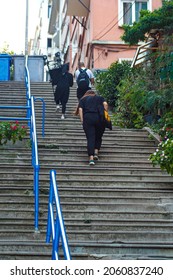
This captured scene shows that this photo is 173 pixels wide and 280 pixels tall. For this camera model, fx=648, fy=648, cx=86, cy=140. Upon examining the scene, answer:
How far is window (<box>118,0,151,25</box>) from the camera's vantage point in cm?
2578

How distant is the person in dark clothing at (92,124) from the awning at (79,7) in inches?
589

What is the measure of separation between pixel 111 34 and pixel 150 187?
1521 centimetres

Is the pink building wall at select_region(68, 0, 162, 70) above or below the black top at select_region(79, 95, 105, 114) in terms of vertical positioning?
above

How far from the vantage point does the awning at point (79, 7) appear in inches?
1072

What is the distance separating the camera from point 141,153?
13.1 metres

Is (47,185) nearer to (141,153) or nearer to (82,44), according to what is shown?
(141,153)

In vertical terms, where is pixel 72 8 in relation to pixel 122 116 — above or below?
above

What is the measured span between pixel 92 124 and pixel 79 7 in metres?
16.4

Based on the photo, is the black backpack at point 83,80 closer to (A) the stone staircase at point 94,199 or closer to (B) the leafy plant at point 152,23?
(B) the leafy plant at point 152,23

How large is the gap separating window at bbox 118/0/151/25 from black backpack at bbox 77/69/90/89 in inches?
356

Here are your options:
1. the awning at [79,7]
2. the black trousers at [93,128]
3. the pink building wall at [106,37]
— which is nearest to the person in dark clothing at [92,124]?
the black trousers at [93,128]

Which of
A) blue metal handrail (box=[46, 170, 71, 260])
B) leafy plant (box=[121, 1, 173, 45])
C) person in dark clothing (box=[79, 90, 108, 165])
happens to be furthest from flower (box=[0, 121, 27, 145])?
leafy plant (box=[121, 1, 173, 45])

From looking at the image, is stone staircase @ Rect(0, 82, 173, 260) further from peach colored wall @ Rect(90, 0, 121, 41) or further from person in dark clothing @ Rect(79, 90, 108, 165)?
peach colored wall @ Rect(90, 0, 121, 41)
